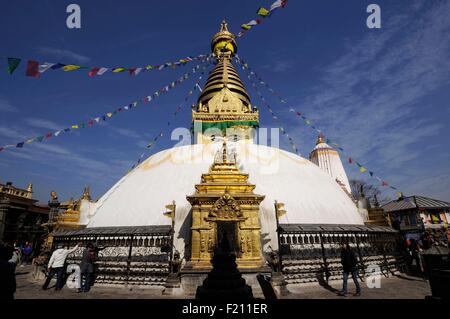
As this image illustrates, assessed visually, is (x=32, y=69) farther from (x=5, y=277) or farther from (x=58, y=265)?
(x=5, y=277)

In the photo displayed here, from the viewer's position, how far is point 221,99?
2017 cm

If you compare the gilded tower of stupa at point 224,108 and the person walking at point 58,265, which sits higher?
the gilded tower of stupa at point 224,108

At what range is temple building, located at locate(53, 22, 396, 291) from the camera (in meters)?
7.30

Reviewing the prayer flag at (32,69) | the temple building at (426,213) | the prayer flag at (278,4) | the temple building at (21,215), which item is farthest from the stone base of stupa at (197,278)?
the temple building at (426,213)

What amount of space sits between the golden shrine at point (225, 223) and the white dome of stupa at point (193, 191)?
1.37 m

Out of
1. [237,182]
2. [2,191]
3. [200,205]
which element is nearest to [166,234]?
[200,205]

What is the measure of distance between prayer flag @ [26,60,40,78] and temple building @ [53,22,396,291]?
5.47 meters

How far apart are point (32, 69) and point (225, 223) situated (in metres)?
7.81

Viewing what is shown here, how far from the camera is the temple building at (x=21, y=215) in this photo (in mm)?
20844

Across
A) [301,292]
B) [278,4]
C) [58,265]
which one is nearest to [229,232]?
[301,292]

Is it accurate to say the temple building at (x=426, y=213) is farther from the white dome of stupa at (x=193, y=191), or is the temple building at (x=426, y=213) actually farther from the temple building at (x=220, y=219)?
the temple building at (x=220, y=219)

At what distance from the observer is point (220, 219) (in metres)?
7.24

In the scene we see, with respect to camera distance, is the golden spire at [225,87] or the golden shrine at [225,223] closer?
the golden shrine at [225,223]

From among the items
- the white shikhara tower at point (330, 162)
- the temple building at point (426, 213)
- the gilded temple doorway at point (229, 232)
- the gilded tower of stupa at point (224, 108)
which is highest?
the gilded tower of stupa at point (224, 108)
